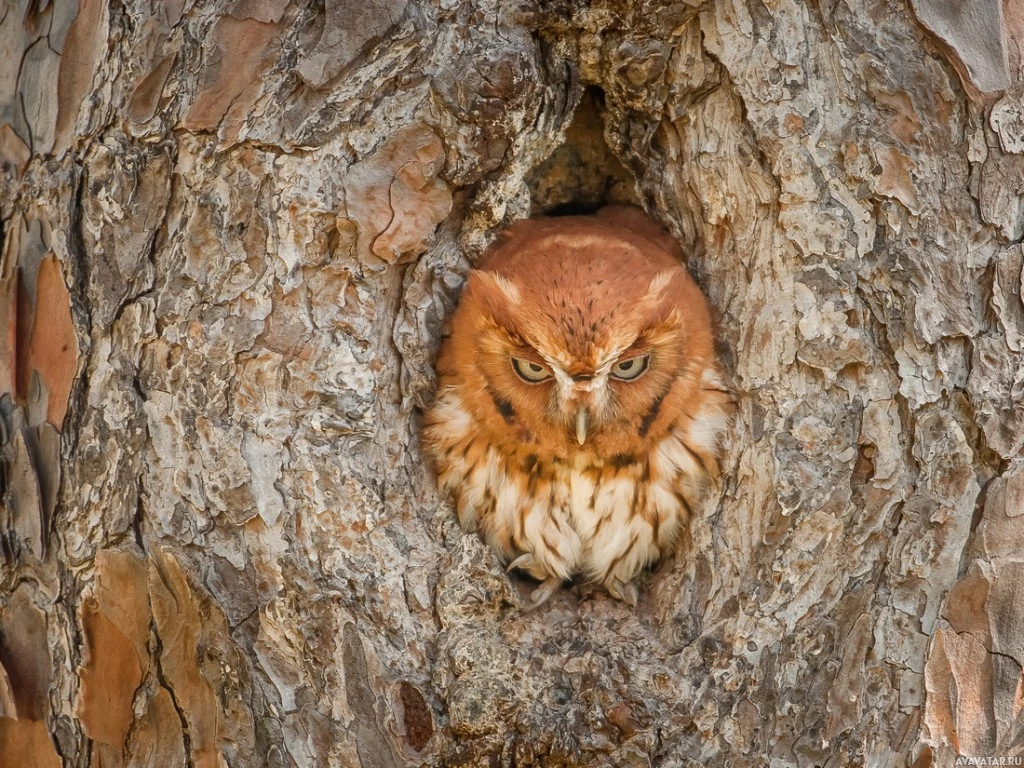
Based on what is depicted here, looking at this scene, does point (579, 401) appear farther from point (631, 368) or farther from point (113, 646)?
point (113, 646)

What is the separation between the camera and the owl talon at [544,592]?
2.65 m

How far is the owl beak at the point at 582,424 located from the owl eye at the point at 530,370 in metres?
0.13

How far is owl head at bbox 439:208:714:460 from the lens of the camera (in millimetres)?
2354

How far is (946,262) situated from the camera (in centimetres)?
222

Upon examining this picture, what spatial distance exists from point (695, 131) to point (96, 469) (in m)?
1.74

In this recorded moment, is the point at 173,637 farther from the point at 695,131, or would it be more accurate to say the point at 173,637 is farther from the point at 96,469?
the point at 695,131

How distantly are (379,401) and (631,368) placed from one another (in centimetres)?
Answer: 69

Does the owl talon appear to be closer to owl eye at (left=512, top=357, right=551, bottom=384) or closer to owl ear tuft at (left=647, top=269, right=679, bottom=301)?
owl eye at (left=512, top=357, right=551, bottom=384)

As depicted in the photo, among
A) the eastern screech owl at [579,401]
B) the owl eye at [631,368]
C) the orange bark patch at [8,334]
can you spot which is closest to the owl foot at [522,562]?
the eastern screech owl at [579,401]

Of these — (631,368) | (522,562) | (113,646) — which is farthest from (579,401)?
(113,646)

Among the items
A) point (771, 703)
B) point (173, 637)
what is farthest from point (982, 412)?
point (173, 637)

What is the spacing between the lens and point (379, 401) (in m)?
2.39

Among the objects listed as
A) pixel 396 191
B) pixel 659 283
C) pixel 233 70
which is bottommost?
pixel 659 283

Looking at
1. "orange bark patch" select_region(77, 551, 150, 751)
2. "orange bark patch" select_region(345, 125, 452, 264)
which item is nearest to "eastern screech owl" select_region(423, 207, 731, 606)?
"orange bark patch" select_region(345, 125, 452, 264)
